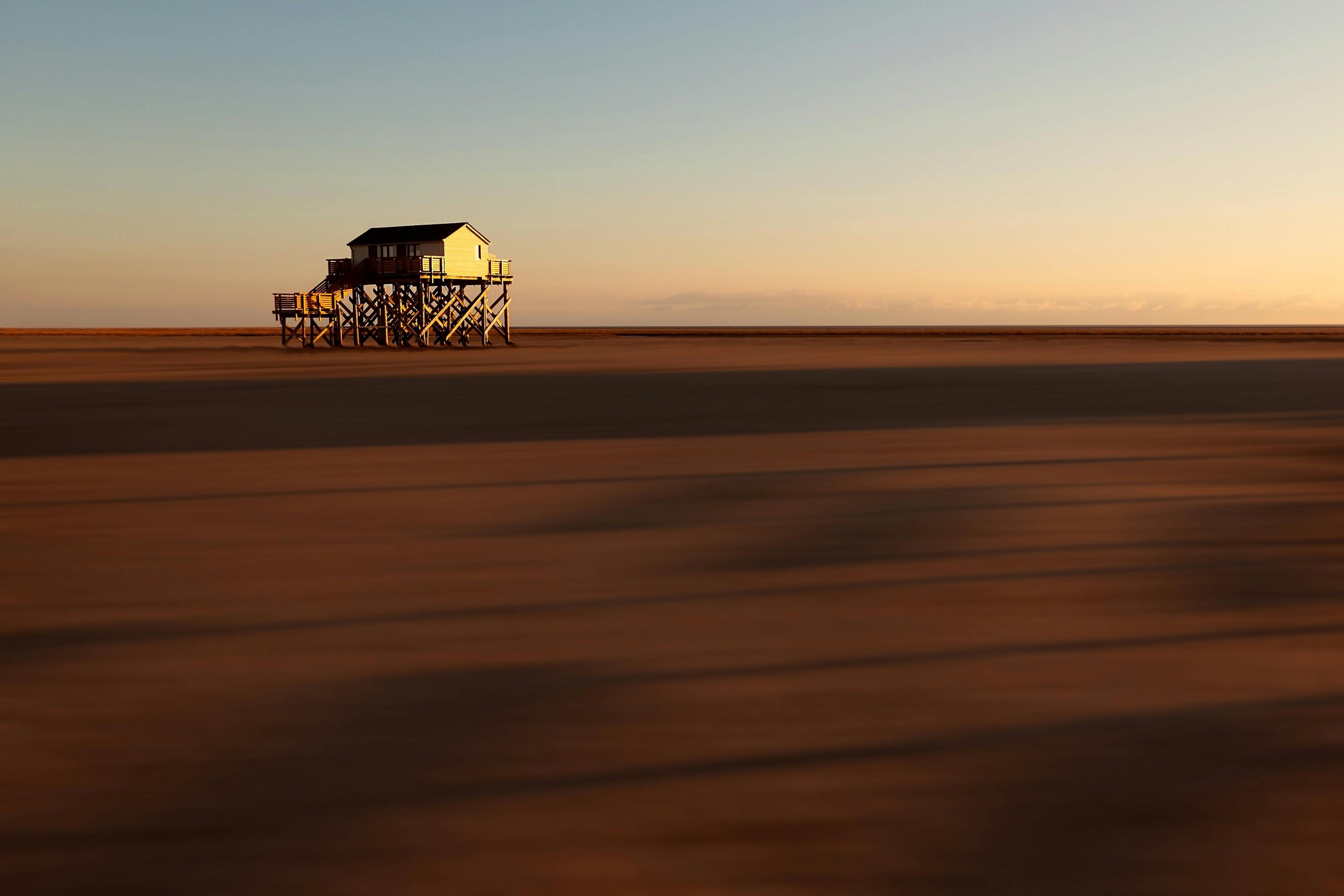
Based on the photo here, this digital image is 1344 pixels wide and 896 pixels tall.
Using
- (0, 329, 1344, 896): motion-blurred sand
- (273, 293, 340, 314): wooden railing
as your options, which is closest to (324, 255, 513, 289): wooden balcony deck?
(273, 293, 340, 314): wooden railing

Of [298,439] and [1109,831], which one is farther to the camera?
[298,439]

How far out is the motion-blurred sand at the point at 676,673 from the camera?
3025mm

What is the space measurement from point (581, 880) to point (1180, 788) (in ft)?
6.53

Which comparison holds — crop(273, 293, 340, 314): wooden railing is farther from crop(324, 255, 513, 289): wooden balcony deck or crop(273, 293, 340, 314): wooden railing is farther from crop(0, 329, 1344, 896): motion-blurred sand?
crop(0, 329, 1344, 896): motion-blurred sand

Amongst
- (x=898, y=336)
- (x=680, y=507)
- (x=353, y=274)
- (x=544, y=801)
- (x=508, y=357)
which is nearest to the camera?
(x=544, y=801)

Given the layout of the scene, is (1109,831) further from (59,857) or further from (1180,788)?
(59,857)

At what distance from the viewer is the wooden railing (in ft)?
181

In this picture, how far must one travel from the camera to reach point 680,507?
29.1 ft

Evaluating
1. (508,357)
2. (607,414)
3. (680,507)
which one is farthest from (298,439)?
(508,357)

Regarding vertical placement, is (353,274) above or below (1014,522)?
above

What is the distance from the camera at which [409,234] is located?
55.5 m

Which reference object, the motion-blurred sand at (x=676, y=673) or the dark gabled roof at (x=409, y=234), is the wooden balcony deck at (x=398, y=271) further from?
the motion-blurred sand at (x=676, y=673)

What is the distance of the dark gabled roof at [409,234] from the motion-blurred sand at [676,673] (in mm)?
44565

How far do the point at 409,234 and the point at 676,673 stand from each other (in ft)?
178
